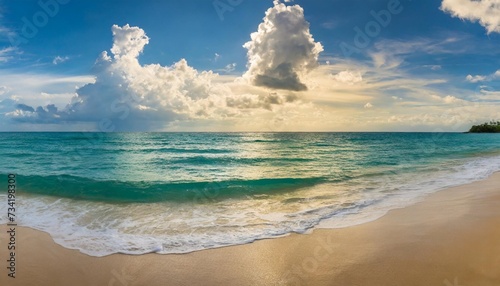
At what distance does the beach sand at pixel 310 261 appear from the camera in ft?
17.6

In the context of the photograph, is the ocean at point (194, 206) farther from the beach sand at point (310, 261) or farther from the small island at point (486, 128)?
the small island at point (486, 128)

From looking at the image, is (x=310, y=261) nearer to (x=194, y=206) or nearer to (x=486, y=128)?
(x=194, y=206)

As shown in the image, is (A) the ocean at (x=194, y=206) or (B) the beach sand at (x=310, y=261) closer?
(B) the beach sand at (x=310, y=261)

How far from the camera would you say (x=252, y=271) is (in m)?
5.71

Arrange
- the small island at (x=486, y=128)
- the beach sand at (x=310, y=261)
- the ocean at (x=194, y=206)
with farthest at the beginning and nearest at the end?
the small island at (x=486, y=128) < the ocean at (x=194, y=206) < the beach sand at (x=310, y=261)

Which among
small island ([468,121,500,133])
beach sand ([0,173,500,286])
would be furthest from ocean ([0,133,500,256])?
small island ([468,121,500,133])

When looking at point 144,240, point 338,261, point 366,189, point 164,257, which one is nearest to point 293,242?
point 338,261

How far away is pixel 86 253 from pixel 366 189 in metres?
11.8

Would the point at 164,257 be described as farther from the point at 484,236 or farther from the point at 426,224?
the point at 484,236

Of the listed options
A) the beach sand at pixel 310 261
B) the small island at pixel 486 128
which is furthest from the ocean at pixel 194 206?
the small island at pixel 486 128

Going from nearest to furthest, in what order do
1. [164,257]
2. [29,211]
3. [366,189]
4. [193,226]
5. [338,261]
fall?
[338,261] → [164,257] → [193,226] → [29,211] → [366,189]

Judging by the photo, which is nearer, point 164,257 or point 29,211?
point 164,257

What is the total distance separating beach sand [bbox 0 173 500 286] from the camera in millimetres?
5359

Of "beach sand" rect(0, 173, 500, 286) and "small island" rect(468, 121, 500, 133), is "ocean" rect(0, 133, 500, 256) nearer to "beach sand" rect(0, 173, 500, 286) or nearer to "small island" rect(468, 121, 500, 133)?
"beach sand" rect(0, 173, 500, 286)
